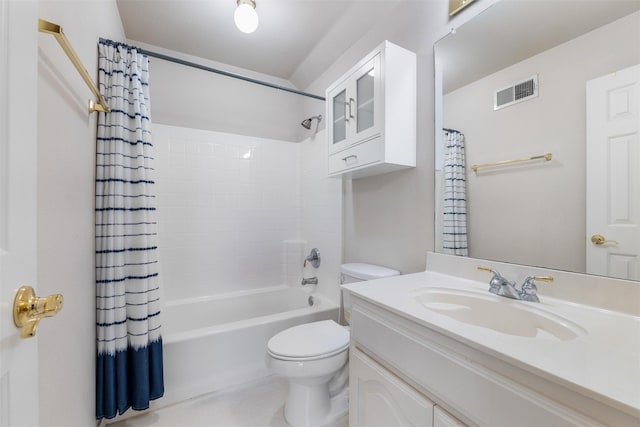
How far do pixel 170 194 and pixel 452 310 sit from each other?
7.14ft

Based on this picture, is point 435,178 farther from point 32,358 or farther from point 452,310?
point 32,358

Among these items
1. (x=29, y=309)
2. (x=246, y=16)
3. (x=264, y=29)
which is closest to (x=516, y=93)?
(x=246, y=16)

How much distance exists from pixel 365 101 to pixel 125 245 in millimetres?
1468

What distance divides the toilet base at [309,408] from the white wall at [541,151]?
1069 mm

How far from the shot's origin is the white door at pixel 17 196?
1.36 feet

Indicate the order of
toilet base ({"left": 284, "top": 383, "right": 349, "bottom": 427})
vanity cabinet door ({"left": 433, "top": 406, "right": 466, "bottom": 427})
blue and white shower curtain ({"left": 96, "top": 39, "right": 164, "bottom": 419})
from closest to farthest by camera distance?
1. vanity cabinet door ({"left": 433, "top": 406, "right": 466, "bottom": 427})
2. blue and white shower curtain ({"left": 96, "top": 39, "right": 164, "bottom": 419})
3. toilet base ({"left": 284, "top": 383, "right": 349, "bottom": 427})

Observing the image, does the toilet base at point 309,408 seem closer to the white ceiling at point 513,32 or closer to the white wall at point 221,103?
the white ceiling at point 513,32

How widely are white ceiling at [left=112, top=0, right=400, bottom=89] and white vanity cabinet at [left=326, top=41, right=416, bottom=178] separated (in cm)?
50

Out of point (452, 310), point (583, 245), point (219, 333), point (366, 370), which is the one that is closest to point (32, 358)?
point (366, 370)

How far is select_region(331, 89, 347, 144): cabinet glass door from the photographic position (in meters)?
1.65

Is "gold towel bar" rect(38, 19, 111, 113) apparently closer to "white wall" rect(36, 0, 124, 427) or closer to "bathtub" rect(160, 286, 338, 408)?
"white wall" rect(36, 0, 124, 427)

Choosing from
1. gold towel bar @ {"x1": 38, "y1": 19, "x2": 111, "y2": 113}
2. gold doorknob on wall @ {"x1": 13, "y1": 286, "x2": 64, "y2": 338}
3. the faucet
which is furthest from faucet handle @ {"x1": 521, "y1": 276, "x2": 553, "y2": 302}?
gold towel bar @ {"x1": 38, "y1": 19, "x2": 111, "y2": 113}

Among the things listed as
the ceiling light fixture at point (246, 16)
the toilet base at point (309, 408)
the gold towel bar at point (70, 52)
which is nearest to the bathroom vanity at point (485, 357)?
the toilet base at point (309, 408)

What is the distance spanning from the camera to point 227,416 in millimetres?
1487
